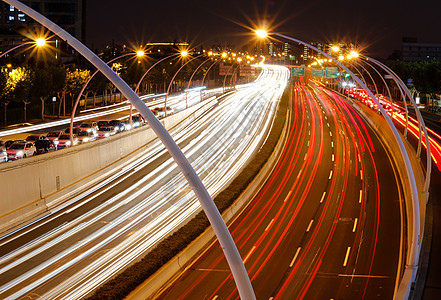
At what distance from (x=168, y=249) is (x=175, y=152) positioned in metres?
13.6

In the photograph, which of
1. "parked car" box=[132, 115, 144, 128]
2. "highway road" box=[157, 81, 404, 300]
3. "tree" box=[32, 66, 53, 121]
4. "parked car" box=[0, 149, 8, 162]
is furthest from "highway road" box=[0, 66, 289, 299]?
"tree" box=[32, 66, 53, 121]

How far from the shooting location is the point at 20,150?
40.4 m

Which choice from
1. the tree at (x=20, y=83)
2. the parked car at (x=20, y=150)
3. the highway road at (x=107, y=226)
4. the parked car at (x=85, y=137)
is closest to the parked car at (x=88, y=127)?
the parked car at (x=85, y=137)

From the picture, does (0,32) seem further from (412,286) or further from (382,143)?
(412,286)

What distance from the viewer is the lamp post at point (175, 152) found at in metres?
9.92

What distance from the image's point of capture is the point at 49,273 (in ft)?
70.0

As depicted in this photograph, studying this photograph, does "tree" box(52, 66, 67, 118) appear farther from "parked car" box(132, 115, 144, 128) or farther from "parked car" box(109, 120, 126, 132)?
"parked car" box(109, 120, 126, 132)

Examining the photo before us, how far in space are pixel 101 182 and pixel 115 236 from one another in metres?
11.4

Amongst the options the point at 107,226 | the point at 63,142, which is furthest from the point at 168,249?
the point at 63,142

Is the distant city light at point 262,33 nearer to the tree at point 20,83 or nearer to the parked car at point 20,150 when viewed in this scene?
the parked car at point 20,150

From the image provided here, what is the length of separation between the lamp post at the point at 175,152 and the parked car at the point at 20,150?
31373mm

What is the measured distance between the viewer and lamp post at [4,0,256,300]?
32.6ft

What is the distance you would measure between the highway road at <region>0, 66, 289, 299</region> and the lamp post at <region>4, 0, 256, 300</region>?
9.93 meters

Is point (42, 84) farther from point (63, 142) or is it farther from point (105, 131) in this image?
point (63, 142)
